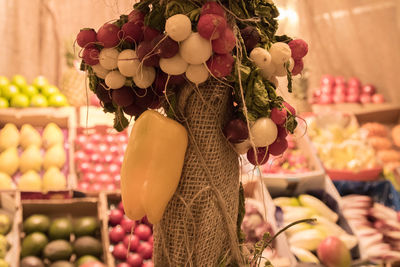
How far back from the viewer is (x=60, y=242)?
2.12 metres

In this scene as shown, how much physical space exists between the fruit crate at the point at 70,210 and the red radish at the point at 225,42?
1575 millimetres

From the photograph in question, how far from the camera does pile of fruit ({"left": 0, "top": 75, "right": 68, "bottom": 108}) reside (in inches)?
109

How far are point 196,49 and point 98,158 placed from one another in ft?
6.78

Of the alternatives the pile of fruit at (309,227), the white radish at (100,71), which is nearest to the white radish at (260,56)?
the white radish at (100,71)

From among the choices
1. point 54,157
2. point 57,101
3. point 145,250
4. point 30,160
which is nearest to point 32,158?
point 30,160

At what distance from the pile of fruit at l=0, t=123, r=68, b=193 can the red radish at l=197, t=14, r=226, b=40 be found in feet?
5.87

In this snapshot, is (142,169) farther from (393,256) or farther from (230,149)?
(393,256)

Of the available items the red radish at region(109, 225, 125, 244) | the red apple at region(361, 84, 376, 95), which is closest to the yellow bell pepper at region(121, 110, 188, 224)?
the red radish at region(109, 225, 125, 244)

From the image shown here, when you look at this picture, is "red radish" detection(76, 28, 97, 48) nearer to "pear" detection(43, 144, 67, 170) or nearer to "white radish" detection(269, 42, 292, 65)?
"white radish" detection(269, 42, 292, 65)

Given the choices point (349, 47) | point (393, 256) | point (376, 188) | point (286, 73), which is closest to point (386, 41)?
point (349, 47)

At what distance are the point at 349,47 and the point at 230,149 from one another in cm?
369

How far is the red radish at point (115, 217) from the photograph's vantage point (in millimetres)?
2352

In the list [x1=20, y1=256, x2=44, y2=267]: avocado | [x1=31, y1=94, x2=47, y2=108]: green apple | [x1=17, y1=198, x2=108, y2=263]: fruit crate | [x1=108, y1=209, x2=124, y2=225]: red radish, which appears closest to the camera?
[x1=20, y1=256, x2=44, y2=267]: avocado

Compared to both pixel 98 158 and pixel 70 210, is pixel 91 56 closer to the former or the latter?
pixel 70 210
